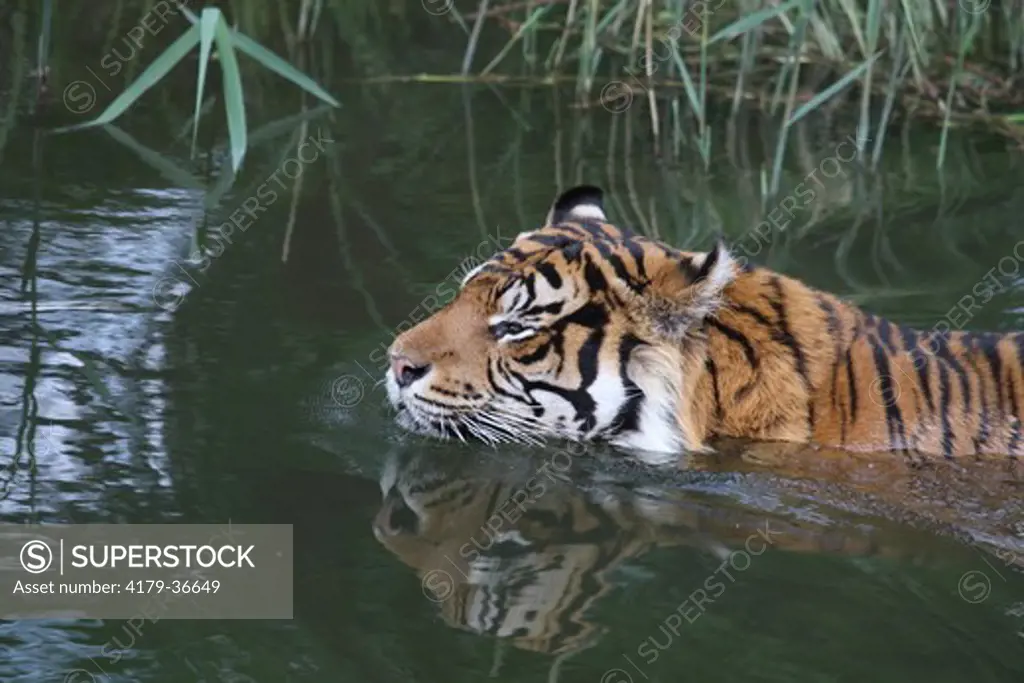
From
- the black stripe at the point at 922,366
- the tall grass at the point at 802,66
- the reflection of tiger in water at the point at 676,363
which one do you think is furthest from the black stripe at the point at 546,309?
the tall grass at the point at 802,66

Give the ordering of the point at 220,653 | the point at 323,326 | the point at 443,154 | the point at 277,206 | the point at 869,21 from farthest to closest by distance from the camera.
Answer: the point at 443,154 → the point at 277,206 → the point at 869,21 → the point at 323,326 → the point at 220,653

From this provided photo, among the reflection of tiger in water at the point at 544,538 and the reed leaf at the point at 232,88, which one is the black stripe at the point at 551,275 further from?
the reed leaf at the point at 232,88

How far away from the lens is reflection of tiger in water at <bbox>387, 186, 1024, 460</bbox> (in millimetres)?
4406

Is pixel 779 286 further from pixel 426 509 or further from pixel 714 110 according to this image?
pixel 714 110

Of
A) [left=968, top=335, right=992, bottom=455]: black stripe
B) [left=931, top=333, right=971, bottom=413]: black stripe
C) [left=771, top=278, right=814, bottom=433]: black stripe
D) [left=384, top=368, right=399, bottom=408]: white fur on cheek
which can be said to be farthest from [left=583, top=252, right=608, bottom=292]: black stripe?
[left=968, top=335, right=992, bottom=455]: black stripe

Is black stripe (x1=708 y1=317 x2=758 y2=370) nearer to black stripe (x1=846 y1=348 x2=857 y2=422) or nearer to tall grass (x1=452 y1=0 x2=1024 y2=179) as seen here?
black stripe (x1=846 y1=348 x2=857 y2=422)

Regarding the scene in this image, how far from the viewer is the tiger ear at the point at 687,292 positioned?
428 cm

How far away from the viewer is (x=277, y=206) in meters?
6.86

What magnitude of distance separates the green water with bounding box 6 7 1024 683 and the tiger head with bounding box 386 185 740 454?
0.14m

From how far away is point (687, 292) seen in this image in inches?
171

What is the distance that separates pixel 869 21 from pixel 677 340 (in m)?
2.44

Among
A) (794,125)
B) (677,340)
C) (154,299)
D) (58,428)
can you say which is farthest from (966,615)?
(794,125)

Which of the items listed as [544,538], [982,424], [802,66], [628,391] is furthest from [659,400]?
[802,66]

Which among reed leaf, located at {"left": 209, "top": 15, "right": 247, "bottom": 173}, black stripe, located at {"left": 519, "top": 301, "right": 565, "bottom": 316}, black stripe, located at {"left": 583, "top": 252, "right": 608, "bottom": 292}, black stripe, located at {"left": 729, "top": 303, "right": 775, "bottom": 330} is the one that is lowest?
black stripe, located at {"left": 519, "top": 301, "right": 565, "bottom": 316}
